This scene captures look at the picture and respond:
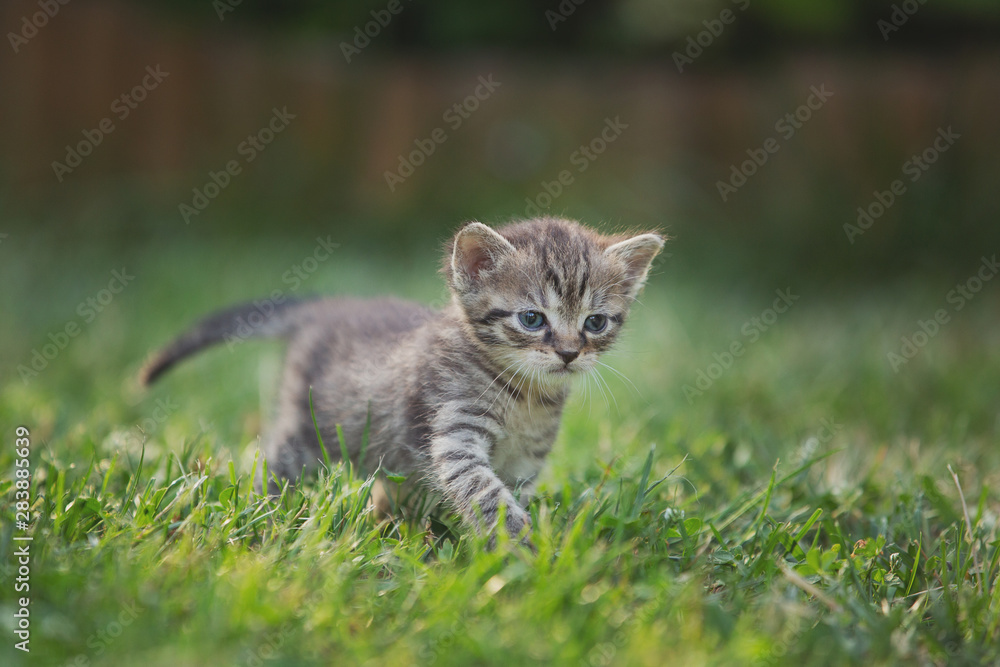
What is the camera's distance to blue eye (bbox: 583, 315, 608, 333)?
2.71 m

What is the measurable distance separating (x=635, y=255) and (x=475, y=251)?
570 mm

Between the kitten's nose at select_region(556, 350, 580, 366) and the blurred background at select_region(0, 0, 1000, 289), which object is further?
the blurred background at select_region(0, 0, 1000, 289)

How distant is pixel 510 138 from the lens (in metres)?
7.83

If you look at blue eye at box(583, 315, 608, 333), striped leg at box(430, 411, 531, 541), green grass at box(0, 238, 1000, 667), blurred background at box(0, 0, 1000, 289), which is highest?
blurred background at box(0, 0, 1000, 289)

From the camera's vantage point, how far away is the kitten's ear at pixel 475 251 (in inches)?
105

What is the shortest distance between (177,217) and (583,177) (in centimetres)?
344

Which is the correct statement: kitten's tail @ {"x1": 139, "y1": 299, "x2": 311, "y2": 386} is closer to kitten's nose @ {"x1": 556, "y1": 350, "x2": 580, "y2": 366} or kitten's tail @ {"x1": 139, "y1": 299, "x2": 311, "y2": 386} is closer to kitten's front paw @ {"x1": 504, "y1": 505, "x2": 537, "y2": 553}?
kitten's nose @ {"x1": 556, "y1": 350, "x2": 580, "y2": 366}

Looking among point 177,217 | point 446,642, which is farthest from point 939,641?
point 177,217

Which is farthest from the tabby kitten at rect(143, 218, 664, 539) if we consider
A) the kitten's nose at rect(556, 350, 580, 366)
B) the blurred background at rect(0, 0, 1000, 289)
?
the blurred background at rect(0, 0, 1000, 289)

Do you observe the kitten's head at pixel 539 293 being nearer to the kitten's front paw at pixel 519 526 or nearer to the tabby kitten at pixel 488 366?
the tabby kitten at pixel 488 366

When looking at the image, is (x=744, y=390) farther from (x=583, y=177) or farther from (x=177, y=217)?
(x=177, y=217)

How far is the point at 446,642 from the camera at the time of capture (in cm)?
179

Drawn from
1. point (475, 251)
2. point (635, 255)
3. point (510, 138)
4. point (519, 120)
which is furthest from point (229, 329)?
point (519, 120)

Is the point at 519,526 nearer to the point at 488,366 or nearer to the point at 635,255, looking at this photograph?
the point at 488,366
